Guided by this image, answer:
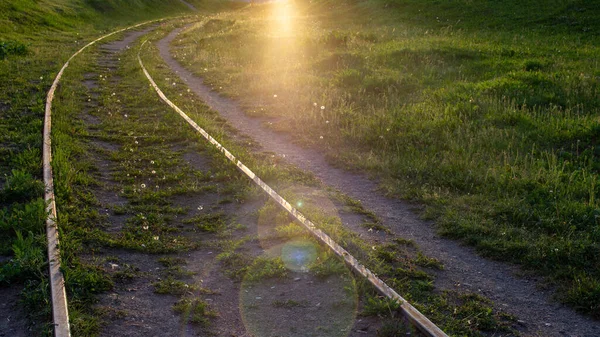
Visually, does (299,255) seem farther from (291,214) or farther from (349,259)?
(291,214)

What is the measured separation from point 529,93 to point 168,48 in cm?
1755

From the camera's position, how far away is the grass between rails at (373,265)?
166 inches

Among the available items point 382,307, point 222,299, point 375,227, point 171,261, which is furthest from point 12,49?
point 382,307

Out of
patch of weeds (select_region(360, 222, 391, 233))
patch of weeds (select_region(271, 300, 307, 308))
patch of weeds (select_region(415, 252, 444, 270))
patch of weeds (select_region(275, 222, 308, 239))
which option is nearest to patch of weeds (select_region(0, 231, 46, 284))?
patch of weeds (select_region(271, 300, 307, 308))

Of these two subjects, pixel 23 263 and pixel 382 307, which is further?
pixel 23 263

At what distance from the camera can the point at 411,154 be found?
8305 mm

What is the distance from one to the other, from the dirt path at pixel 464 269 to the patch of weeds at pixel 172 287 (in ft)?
7.13

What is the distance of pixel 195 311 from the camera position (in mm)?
4316

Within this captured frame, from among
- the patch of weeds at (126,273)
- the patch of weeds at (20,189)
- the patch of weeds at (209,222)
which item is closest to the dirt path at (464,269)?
the patch of weeds at (209,222)

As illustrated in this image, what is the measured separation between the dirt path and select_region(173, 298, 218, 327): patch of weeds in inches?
78.8

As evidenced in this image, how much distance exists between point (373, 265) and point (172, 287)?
179cm

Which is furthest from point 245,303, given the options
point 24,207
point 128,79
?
point 128,79

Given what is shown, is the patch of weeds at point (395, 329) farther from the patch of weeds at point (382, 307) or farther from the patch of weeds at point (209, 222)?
the patch of weeds at point (209, 222)

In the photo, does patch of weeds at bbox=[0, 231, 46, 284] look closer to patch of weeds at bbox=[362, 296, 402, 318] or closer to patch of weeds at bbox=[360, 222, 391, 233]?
patch of weeds at bbox=[362, 296, 402, 318]
